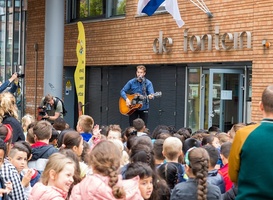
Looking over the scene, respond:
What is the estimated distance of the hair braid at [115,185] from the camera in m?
5.03

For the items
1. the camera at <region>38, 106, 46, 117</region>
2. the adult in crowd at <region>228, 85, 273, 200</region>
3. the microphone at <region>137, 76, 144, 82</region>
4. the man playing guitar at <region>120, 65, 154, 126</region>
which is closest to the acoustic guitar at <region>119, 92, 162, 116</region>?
the man playing guitar at <region>120, 65, 154, 126</region>

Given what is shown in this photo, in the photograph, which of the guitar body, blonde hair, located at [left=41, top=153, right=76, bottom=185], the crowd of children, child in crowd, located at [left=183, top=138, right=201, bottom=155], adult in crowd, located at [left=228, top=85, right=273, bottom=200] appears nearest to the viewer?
adult in crowd, located at [left=228, top=85, right=273, bottom=200]

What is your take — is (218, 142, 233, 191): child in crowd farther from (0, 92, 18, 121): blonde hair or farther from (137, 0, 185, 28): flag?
(137, 0, 185, 28): flag

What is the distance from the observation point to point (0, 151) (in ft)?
20.0

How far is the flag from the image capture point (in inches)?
671

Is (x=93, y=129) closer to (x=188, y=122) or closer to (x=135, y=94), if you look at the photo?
(x=135, y=94)

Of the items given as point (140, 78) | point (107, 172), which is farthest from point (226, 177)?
point (140, 78)

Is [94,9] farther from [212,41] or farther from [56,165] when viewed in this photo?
[56,165]

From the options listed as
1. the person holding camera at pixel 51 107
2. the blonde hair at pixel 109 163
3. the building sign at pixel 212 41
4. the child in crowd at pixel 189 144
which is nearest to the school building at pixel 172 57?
the building sign at pixel 212 41

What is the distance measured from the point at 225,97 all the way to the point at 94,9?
7.93 m

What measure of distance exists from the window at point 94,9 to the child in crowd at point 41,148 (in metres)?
13.8

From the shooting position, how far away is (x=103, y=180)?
512 centimetres

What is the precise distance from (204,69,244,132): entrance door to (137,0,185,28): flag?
5.18ft

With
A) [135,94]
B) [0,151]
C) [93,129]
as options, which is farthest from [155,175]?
[135,94]
